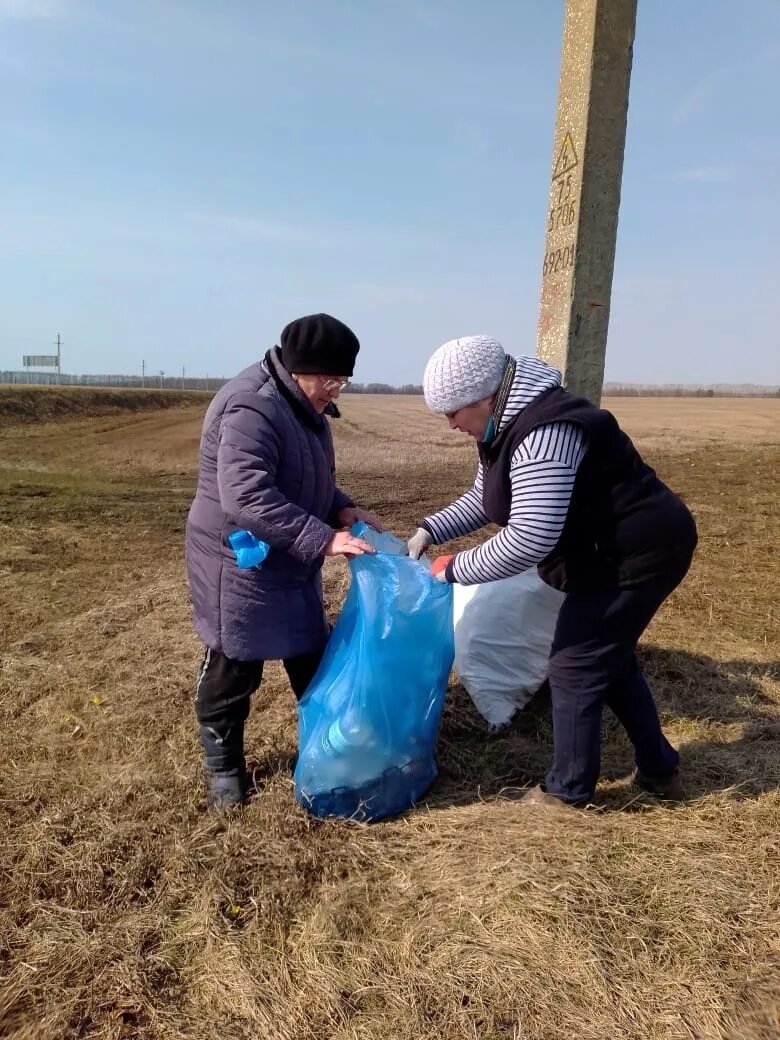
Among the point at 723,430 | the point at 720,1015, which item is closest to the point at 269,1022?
the point at 720,1015

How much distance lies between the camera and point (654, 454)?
13.6 meters

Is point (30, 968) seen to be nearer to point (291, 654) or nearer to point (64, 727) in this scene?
point (291, 654)

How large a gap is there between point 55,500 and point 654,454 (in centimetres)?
1001

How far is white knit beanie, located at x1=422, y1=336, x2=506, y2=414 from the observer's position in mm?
2014

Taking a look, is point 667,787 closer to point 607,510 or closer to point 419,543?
point 607,510

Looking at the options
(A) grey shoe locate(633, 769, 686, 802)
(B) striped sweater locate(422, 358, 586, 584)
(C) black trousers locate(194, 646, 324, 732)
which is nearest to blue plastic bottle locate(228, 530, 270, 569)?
(C) black trousers locate(194, 646, 324, 732)

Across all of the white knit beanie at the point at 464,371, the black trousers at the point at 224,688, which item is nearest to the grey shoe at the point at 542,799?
the black trousers at the point at 224,688

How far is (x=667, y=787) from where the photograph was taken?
8.04 ft

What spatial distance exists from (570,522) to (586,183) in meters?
1.96

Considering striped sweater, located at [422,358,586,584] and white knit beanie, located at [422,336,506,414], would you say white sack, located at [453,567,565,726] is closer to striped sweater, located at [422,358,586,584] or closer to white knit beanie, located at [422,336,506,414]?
striped sweater, located at [422,358,586,584]

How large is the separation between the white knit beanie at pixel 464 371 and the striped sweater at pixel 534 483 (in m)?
0.07

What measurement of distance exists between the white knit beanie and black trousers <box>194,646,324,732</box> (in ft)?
3.32

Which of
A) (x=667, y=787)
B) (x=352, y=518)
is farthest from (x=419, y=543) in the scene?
(x=667, y=787)

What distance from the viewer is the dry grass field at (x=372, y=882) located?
5.39 feet
